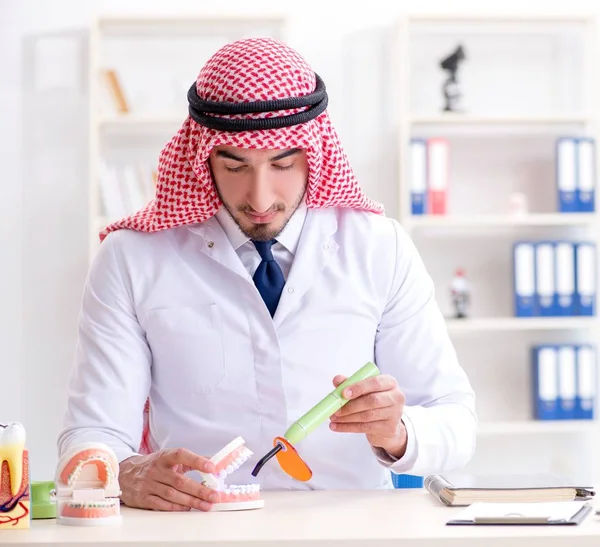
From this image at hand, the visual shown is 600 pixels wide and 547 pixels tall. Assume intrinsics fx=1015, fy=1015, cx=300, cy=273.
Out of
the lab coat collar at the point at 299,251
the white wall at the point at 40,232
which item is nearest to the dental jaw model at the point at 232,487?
the lab coat collar at the point at 299,251

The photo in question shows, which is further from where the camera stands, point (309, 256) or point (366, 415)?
point (309, 256)

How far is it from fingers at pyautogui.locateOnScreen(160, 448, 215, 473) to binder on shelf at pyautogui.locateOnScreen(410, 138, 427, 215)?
2593 millimetres

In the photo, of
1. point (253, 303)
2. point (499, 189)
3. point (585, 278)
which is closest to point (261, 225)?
point (253, 303)

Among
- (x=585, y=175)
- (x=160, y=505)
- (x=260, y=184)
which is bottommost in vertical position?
(x=585, y=175)

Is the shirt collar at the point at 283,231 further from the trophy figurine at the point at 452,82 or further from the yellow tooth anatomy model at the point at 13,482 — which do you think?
the trophy figurine at the point at 452,82

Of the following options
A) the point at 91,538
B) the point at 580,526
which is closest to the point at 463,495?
the point at 580,526

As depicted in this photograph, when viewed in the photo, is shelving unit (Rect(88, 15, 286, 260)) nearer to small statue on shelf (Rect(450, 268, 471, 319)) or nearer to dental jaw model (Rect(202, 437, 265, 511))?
small statue on shelf (Rect(450, 268, 471, 319))

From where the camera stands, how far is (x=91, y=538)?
1.24 metres

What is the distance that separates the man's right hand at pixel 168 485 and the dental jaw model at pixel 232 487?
11 millimetres

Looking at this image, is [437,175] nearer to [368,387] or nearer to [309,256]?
A: [309,256]

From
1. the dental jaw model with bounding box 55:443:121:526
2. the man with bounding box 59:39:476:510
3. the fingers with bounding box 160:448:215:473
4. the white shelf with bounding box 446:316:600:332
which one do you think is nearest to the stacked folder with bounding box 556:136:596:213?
the white shelf with bounding box 446:316:600:332

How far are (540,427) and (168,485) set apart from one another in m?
2.76

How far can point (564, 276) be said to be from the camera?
13.1 feet

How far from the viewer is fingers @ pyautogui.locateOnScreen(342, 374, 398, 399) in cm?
150
